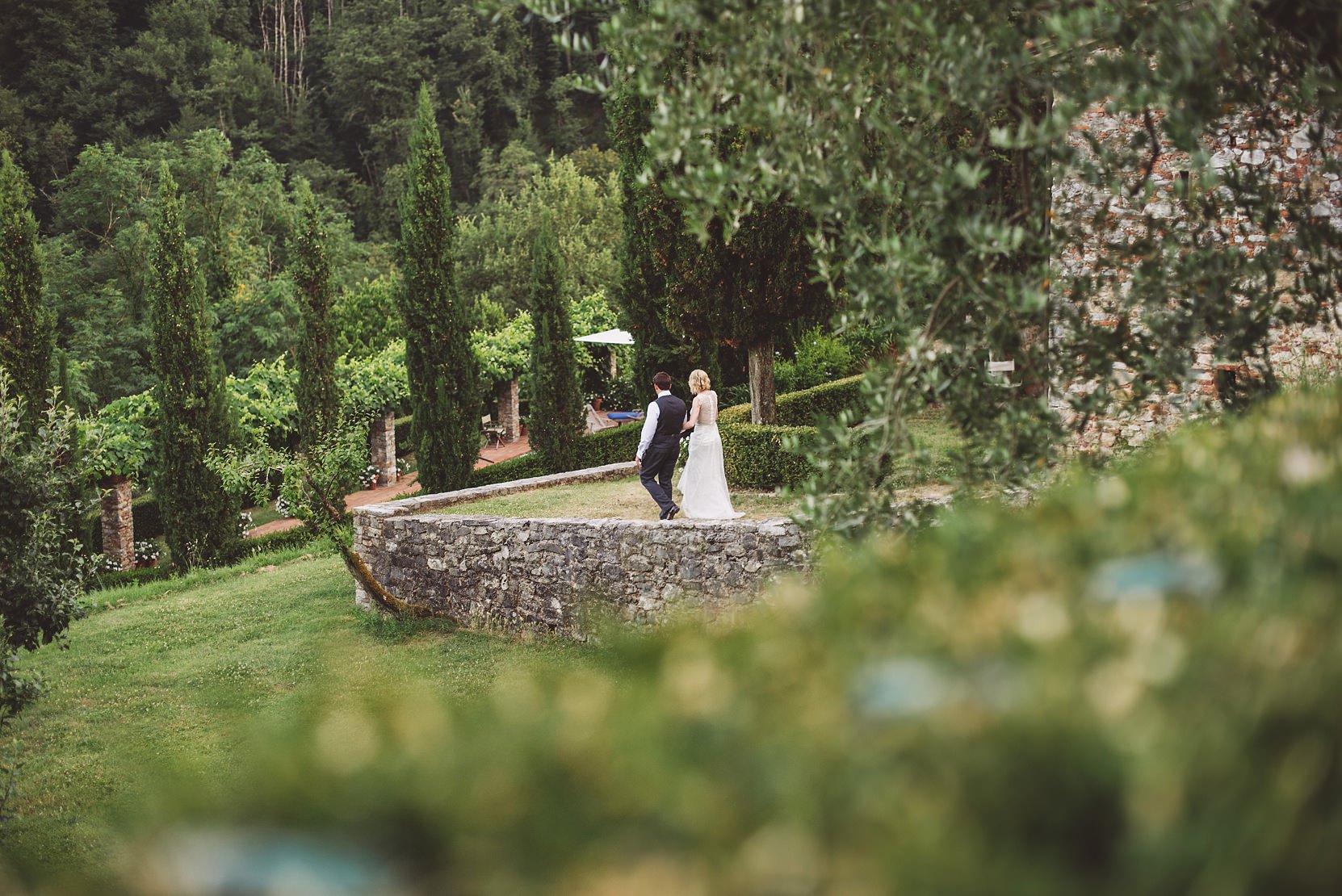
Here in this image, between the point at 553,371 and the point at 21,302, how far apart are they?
10494 mm

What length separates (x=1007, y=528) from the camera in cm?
213

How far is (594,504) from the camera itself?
14.8 meters

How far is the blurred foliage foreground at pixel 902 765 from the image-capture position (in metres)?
1.25

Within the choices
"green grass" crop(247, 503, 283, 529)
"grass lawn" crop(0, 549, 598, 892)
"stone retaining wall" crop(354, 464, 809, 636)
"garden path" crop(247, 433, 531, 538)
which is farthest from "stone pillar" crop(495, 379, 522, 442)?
"stone retaining wall" crop(354, 464, 809, 636)

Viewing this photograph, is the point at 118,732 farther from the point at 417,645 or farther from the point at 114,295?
the point at 114,295

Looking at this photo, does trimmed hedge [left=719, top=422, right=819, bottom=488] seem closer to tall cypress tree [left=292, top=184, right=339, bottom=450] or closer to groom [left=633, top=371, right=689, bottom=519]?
groom [left=633, top=371, right=689, bottom=519]

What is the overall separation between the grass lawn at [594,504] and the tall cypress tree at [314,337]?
8.95 metres

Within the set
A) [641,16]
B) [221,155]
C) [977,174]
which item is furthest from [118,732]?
[221,155]

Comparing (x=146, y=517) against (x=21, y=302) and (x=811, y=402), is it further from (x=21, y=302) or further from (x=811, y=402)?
(x=811, y=402)

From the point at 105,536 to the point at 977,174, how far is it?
2237cm

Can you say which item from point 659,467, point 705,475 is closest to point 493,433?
point 659,467

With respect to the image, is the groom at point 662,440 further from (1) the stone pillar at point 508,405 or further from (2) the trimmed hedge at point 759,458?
(1) the stone pillar at point 508,405

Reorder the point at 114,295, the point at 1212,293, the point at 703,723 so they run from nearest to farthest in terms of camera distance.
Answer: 1. the point at 703,723
2. the point at 1212,293
3. the point at 114,295

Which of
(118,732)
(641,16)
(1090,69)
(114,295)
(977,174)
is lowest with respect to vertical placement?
(118,732)
